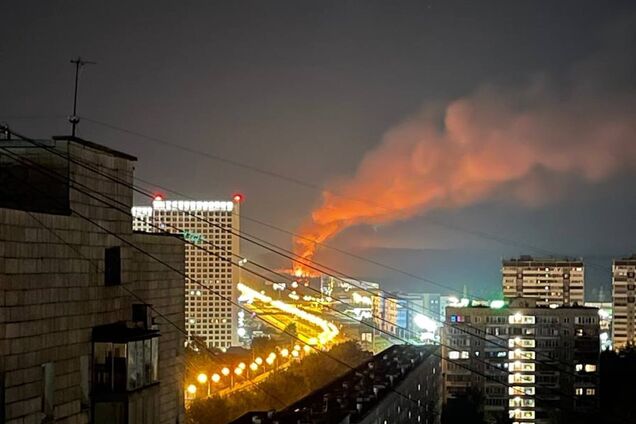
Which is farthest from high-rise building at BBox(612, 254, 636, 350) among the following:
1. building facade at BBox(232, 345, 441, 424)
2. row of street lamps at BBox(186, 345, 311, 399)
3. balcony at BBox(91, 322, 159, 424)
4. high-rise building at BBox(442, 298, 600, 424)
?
balcony at BBox(91, 322, 159, 424)

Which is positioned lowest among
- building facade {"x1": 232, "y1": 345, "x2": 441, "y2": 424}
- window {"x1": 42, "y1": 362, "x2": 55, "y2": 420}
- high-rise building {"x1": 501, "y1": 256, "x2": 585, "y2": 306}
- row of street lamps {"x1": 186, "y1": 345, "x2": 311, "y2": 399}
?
row of street lamps {"x1": 186, "y1": 345, "x2": 311, "y2": 399}

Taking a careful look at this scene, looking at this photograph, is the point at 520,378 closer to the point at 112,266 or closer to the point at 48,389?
the point at 112,266

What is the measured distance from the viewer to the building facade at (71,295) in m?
3.88

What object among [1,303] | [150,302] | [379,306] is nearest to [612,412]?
[150,302]

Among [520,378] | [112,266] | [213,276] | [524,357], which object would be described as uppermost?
[213,276]

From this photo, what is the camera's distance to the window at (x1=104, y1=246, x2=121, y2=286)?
4.79 meters

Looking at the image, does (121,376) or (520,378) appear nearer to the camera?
(121,376)

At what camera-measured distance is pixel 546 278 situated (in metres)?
38.5

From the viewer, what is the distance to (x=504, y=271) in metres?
38.1

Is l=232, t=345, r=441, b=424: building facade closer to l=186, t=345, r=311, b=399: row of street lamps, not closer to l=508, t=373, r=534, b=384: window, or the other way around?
l=508, t=373, r=534, b=384: window

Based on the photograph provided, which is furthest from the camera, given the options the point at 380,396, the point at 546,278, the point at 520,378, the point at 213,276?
the point at 546,278

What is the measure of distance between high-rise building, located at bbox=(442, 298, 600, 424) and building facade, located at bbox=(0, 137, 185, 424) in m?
14.5

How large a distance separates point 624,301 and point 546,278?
3.30 meters

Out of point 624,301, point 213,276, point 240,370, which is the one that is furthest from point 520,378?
point 624,301
